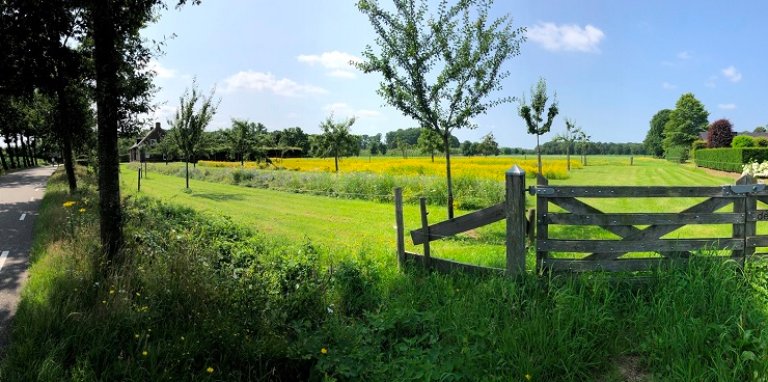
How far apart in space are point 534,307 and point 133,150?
102 m

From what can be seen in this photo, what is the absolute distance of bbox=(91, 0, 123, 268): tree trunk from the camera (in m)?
6.68

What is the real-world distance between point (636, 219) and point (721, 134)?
2213 inches

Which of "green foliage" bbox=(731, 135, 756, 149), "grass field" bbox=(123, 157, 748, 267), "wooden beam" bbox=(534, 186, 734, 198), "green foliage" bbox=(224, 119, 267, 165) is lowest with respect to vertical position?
"grass field" bbox=(123, 157, 748, 267)

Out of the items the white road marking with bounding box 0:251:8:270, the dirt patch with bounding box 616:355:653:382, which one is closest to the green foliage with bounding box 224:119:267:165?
the white road marking with bounding box 0:251:8:270

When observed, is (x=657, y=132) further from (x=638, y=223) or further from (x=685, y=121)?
(x=638, y=223)

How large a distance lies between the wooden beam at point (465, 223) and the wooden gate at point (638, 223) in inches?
23.0

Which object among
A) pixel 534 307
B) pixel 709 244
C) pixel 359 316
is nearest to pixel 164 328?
pixel 359 316

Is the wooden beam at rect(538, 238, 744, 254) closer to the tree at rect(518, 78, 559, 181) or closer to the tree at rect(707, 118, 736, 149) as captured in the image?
the tree at rect(518, 78, 559, 181)

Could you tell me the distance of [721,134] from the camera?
5075 cm

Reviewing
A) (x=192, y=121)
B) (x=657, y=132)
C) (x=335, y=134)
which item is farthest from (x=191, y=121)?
(x=657, y=132)

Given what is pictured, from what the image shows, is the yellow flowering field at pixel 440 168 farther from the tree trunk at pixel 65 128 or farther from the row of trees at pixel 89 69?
the tree trunk at pixel 65 128

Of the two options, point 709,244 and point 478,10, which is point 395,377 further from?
point 478,10

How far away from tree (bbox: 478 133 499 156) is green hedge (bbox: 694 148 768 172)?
101ft

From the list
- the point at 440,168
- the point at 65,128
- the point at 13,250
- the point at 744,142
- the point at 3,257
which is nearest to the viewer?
the point at 3,257
